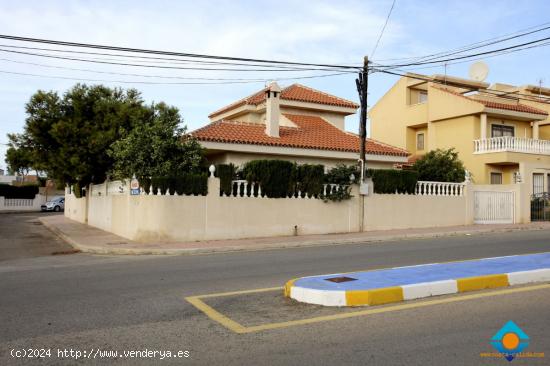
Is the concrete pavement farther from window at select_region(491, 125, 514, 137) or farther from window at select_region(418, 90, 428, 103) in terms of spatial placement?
window at select_region(418, 90, 428, 103)

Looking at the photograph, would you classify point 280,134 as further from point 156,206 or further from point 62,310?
point 62,310

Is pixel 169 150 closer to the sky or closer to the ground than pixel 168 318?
closer to the sky

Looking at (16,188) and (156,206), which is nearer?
(156,206)

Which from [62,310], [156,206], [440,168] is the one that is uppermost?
[440,168]

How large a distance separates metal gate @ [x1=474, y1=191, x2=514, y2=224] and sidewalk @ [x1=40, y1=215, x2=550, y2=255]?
169 centimetres

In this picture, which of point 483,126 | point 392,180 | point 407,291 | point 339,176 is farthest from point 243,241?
point 483,126

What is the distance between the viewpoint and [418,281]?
7.51 m

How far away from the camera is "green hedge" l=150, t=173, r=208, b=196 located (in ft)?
A: 52.2

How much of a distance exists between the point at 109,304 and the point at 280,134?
15379 mm

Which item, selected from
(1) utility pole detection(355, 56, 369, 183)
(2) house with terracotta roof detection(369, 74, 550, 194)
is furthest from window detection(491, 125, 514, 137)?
(1) utility pole detection(355, 56, 369, 183)

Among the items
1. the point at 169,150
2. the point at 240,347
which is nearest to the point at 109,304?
the point at 240,347

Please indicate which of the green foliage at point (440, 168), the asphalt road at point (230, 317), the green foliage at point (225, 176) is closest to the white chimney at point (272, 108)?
the green foliage at point (225, 176)

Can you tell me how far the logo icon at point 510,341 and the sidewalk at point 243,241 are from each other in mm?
9928

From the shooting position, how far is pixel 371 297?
675 centimetres
